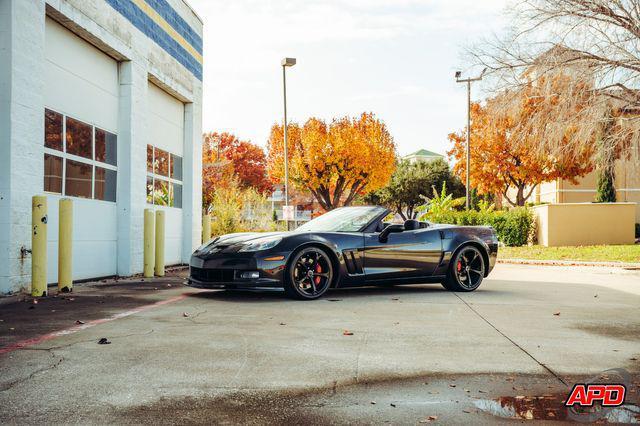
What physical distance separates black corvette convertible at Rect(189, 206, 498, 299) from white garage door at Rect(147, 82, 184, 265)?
6.33m

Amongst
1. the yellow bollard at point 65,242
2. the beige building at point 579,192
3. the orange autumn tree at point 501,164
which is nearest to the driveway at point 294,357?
the yellow bollard at point 65,242

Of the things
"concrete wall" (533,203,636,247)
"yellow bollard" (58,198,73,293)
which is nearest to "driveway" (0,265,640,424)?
"yellow bollard" (58,198,73,293)

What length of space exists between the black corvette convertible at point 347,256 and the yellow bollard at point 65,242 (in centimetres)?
176

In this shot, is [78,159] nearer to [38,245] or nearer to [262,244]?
[38,245]

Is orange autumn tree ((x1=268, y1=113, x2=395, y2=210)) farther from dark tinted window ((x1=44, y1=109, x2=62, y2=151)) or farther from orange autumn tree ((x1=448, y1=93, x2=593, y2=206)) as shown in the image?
dark tinted window ((x1=44, y1=109, x2=62, y2=151))

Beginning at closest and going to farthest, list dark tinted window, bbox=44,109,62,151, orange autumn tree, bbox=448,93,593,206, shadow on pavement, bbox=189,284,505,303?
shadow on pavement, bbox=189,284,505,303, dark tinted window, bbox=44,109,62,151, orange autumn tree, bbox=448,93,593,206

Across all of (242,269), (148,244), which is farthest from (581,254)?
(242,269)

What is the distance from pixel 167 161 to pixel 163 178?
0.53m

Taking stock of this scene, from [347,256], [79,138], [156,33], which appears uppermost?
[156,33]

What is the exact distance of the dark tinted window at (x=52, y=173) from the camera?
9.56 meters

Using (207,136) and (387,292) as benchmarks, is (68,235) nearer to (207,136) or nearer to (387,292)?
(387,292)

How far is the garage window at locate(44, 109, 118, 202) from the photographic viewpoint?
9.73 metres

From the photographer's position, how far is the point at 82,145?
35.5 feet

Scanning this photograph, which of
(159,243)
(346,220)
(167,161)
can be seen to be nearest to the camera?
(346,220)
